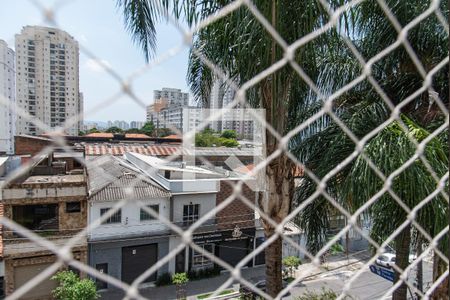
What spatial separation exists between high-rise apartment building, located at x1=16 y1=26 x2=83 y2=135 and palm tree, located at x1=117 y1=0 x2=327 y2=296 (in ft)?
3.10

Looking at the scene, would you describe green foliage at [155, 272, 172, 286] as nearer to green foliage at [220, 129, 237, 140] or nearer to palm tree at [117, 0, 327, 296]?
green foliage at [220, 129, 237, 140]

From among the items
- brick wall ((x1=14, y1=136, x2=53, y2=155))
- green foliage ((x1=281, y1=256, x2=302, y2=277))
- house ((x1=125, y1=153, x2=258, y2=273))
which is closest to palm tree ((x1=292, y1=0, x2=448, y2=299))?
brick wall ((x1=14, y1=136, x2=53, y2=155))

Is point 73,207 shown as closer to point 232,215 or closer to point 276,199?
point 232,215

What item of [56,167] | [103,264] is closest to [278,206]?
[103,264]

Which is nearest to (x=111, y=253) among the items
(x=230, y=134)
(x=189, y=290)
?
(x=189, y=290)

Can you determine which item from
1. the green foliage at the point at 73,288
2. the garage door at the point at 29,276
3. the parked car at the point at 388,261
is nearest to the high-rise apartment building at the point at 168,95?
the parked car at the point at 388,261

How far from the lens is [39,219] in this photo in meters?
5.82

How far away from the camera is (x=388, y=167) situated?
4.99 ft

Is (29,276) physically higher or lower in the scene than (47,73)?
lower

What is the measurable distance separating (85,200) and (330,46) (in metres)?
5.25

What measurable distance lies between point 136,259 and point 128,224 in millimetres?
792

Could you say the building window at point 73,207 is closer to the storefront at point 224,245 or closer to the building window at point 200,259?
the storefront at point 224,245

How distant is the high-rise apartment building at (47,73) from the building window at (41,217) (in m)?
5.97

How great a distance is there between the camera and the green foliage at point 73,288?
4.88 m
